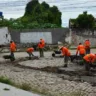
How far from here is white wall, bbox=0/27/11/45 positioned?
56.9m

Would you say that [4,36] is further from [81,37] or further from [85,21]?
[85,21]

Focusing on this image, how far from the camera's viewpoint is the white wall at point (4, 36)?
5691 cm

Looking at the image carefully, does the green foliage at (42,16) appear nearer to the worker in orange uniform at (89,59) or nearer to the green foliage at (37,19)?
the green foliage at (37,19)

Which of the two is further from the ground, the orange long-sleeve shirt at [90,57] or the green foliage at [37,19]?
the green foliage at [37,19]

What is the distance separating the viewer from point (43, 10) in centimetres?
7538

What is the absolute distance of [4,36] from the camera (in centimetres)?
5728

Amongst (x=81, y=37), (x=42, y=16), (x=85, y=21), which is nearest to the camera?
(x=81, y=37)

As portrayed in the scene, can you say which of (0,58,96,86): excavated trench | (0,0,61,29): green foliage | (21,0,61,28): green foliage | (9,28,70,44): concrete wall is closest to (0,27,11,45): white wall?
(9,28,70,44): concrete wall

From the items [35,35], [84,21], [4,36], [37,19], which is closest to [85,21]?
[84,21]

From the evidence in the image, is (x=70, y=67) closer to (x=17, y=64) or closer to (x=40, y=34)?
(x=17, y=64)

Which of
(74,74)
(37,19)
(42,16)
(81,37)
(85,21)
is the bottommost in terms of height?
(74,74)

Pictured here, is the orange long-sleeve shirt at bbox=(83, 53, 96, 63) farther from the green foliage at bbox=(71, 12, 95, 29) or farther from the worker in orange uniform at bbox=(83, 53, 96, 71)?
the green foliage at bbox=(71, 12, 95, 29)

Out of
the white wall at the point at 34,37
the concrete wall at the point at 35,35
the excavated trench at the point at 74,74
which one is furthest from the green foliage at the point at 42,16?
the excavated trench at the point at 74,74

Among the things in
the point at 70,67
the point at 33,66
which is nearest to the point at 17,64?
the point at 33,66
